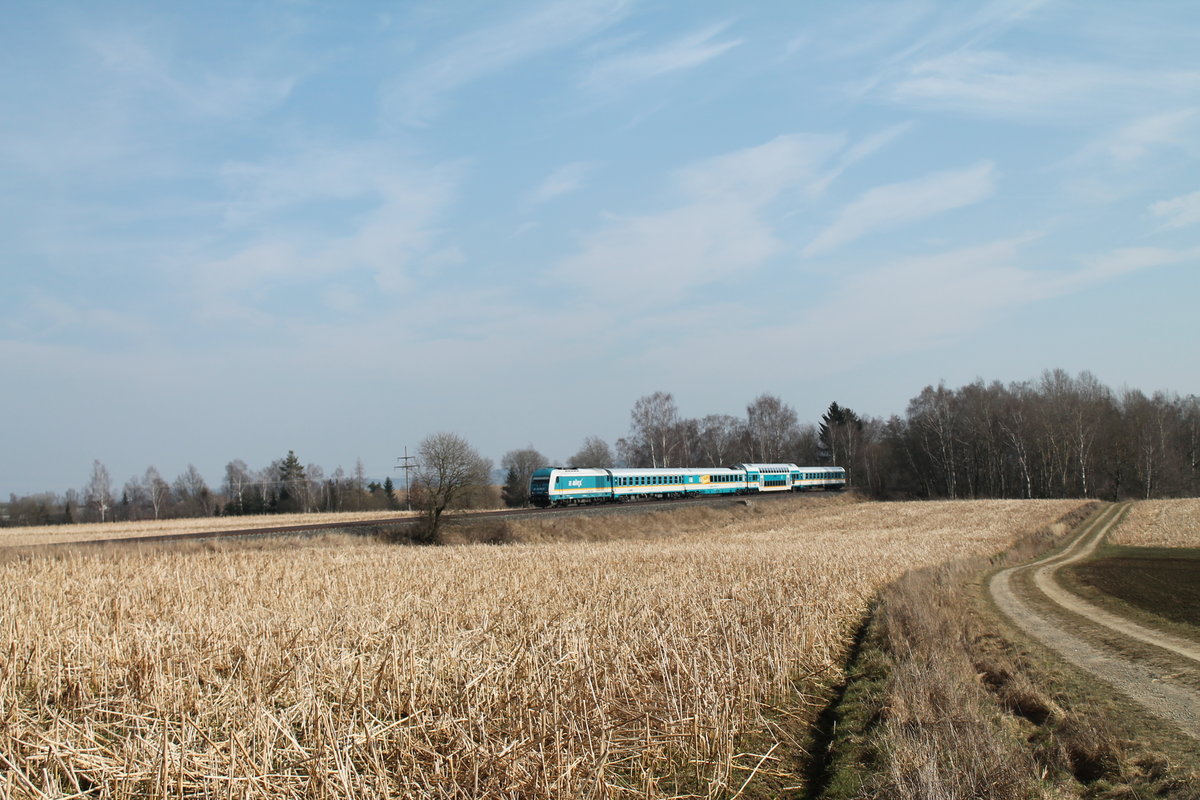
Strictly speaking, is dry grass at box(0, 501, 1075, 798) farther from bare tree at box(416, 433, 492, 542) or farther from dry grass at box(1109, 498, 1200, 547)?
dry grass at box(1109, 498, 1200, 547)

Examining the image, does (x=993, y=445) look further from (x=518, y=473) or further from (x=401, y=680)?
(x=401, y=680)

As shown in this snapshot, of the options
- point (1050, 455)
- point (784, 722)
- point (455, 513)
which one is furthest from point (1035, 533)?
point (1050, 455)

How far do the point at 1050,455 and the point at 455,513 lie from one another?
73043 millimetres

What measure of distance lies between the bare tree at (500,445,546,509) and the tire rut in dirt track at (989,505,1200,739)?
2410 inches

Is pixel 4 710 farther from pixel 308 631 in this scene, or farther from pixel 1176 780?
pixel 1176 780

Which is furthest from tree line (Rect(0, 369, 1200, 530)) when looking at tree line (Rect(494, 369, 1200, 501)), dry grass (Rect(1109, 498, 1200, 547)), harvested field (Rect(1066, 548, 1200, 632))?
harvested field (Rect(1066, 548, 1200, 632))

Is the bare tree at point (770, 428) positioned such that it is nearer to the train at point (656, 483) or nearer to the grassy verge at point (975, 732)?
the train at point (656, 483)

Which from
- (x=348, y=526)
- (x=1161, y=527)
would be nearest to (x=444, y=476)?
(x=348, y=526)

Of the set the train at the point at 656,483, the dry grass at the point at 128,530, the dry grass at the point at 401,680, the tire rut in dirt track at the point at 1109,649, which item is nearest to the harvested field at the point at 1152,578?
the tire rut in dirt track at the point at 1109,649

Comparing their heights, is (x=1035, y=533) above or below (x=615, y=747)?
below

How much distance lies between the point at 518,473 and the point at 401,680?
317 ft

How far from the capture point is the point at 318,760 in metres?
4.50

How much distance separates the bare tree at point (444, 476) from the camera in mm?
37781

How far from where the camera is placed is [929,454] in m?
91.0
